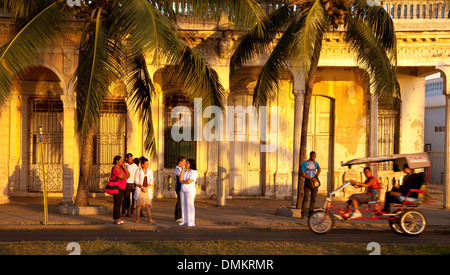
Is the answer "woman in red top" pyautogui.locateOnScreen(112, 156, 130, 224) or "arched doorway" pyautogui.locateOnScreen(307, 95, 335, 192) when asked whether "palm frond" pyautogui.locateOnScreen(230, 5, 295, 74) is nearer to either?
"woman in red top" pyautogui.locateOnScreen(112, 156, 130, 224)

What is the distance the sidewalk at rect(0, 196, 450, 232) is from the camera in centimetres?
1452

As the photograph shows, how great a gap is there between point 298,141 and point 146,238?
6378 millimetres

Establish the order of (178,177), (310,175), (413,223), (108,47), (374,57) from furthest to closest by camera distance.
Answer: (310,175)
(178,177)
(374,57)
(108,47)
(413,223)

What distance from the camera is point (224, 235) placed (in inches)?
521

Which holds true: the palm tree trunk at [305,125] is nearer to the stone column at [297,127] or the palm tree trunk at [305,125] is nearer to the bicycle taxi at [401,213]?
the stone column at [297,127]

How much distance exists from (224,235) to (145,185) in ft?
8.86

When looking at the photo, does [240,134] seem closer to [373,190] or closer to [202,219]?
[202,219]

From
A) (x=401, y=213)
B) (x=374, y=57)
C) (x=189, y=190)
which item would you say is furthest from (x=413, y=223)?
(x=189, y=190)

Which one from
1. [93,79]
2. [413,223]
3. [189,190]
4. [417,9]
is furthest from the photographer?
[417,9]

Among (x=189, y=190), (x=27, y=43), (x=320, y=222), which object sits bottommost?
(x=320, y=222)

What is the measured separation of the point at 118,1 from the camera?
14453 millimetres

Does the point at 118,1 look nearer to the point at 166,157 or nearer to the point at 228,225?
the point at 228,225

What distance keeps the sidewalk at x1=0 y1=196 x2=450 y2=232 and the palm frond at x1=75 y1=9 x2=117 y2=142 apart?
2.53m

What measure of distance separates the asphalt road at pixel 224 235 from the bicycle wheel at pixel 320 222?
0.50ft
